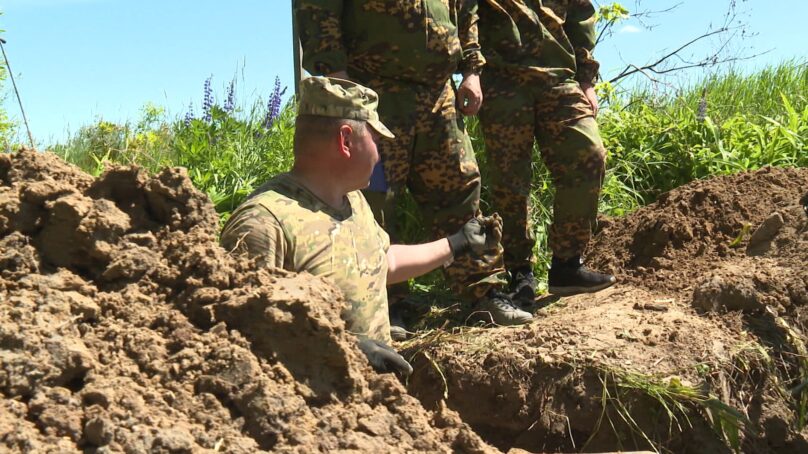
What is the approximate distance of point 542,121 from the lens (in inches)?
192

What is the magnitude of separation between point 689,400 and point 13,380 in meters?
2.52

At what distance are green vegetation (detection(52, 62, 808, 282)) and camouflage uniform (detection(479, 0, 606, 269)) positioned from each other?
850mm

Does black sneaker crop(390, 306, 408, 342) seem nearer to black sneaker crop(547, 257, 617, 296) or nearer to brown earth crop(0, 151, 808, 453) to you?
brown earth crop(0, 151, 808, 453)

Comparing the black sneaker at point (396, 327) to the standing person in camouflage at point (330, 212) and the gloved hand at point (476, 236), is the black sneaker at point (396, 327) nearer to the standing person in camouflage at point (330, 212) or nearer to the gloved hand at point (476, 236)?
the gloved hand at point (476, 236)

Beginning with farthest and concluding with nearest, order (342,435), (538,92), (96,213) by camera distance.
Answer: (538,92)
(96,213)
(342,435)

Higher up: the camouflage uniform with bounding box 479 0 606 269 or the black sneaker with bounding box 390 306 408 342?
the camouflage uniform with bounding box 479 0 606 269

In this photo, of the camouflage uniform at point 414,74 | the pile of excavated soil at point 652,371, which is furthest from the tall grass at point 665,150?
the pile of excavated soil at point 652,371

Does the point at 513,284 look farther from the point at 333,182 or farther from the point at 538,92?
the point at 333,182

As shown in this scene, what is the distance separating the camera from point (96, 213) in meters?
2.16

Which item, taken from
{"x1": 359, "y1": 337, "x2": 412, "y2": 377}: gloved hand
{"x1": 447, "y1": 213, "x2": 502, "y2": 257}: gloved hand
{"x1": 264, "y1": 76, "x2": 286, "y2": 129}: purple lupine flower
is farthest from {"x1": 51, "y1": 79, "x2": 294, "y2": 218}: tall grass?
{"x1": 359, "y1": 337, "x2": 412, "y2": 377}: gloved hand

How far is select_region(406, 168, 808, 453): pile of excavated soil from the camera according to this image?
3502 millimetres

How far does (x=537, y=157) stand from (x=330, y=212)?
3.68m

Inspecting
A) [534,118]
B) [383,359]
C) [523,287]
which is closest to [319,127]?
[383,359]

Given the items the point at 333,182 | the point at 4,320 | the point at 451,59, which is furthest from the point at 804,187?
the point at 4,320
